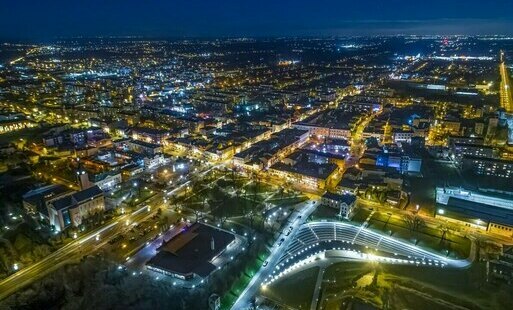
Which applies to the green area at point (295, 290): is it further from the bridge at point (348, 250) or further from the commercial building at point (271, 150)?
the commercial building at point (271, 150)

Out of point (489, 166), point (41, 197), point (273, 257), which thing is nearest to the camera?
point (273, 257)

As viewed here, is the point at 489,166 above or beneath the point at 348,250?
above

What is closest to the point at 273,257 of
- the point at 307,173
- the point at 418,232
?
the point at 418,232

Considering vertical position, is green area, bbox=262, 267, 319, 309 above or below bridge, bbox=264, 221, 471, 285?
below

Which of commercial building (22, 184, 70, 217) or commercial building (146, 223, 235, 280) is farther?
commercial building (22, 184, 70, 217)

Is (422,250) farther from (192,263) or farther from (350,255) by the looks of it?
(192,263)

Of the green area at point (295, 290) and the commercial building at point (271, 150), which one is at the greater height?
the commercial building at point (271, 150)

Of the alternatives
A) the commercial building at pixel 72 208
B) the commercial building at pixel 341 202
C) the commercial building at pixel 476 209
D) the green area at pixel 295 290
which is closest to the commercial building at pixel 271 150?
the commercial building at pixel 341 202

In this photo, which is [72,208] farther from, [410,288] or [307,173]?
[410,288]

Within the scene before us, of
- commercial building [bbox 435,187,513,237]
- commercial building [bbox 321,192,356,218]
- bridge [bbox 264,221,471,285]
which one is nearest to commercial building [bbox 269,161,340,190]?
commercial building [bbox 321,192,356,218]

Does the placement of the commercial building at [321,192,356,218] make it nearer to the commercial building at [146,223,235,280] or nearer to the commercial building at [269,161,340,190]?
the commercial building at [269,161,340,190]

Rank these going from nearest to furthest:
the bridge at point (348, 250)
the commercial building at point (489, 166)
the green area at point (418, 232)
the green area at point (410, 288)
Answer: the green area at point (410, 288), the bridge at point (348, 250), the green area at point (418, 232), the commercial building at point (489, 166)
